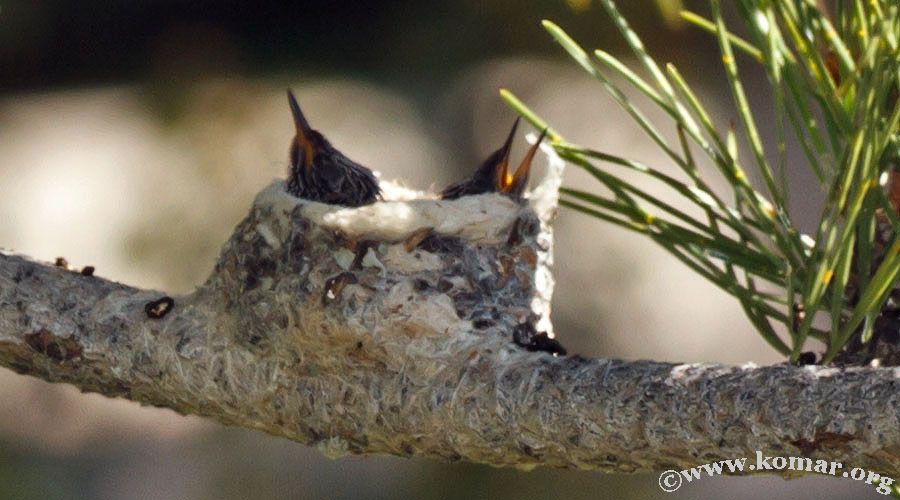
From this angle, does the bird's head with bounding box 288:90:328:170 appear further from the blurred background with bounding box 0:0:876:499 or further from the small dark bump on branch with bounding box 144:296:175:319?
the blurred background with bounding box 0:0:876:499

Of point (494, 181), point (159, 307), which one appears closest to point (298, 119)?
point (494, 181)

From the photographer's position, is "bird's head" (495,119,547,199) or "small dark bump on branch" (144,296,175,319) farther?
"bird's head" (495,119,547,199)

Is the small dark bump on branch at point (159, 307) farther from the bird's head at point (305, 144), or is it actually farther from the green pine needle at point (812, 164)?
the bird's head at point (305, 144)

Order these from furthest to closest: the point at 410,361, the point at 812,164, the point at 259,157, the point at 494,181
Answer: the point at 259,157
the point at 494,181
the point at 410,361
the point at 812,164

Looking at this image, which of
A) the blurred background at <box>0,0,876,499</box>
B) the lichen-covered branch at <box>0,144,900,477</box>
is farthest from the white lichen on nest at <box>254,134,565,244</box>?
the blurred background at <box>0,0,876,499</box>

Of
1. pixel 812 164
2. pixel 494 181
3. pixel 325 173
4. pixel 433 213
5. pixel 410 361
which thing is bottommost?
pixel 410 361

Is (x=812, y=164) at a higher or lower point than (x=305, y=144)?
lower

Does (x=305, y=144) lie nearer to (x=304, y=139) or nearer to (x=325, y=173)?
(x=304, y=139)
